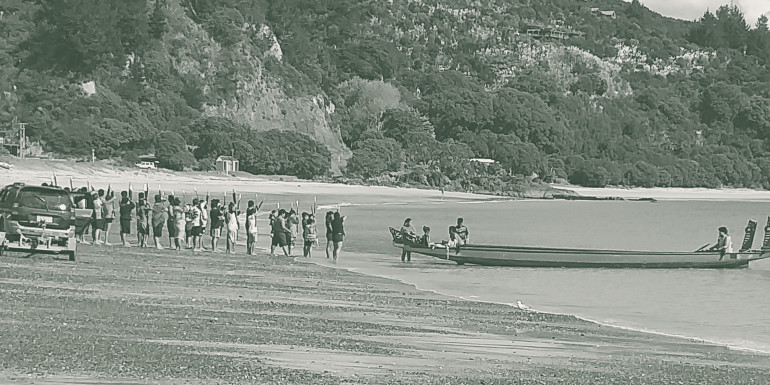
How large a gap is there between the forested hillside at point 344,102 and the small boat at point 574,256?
191 ft

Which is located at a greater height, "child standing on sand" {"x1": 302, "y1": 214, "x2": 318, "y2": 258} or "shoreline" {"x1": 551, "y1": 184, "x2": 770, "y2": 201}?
"shoreline" {"x1": 551, "y1": 184, "x2": 770, "y2": 201}

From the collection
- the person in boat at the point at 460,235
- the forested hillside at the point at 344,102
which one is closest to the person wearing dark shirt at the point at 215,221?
the person in boat at the point at 460,235

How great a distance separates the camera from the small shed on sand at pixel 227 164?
88144mm

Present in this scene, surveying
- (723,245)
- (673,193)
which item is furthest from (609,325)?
(673,193)

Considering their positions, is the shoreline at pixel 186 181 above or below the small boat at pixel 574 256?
above

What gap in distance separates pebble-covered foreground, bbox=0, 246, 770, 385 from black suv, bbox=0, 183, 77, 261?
36 centimetres

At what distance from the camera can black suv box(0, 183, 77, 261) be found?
67.5ft

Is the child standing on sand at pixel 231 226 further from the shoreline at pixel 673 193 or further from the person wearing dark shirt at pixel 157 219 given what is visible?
the shoreline at pixel 673 193

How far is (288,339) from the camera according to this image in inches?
503

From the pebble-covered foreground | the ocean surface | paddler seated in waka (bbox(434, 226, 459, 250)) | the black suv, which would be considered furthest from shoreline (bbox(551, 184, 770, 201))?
the pebble-covered foreground

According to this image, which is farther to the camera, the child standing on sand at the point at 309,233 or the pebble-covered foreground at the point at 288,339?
the child standing on sand at the point at 309,233

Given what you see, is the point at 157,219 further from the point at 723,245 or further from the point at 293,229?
the point at 723,245

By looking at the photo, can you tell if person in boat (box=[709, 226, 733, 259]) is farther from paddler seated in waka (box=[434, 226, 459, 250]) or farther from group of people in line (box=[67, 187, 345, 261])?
group of people in line (box=[67, 187, 345, 261])

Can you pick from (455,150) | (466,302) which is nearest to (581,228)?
(466,302)
